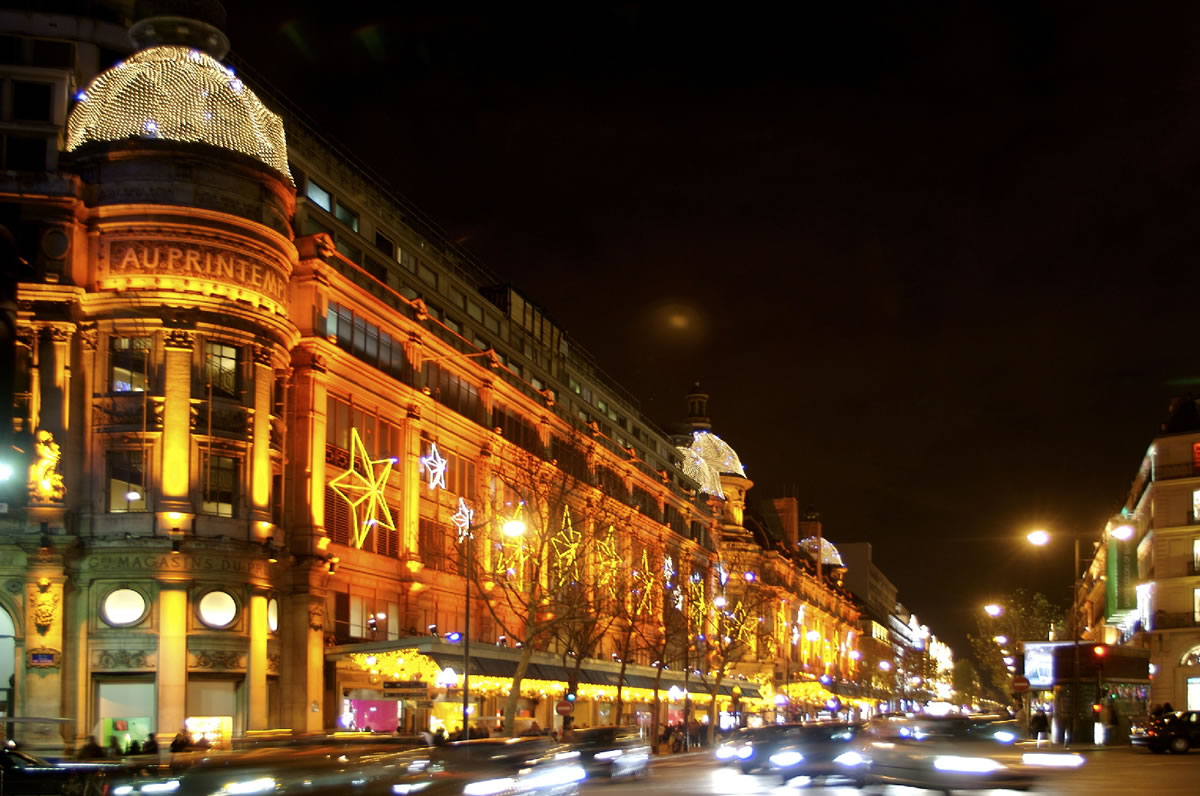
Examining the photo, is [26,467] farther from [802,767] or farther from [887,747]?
[887,747]

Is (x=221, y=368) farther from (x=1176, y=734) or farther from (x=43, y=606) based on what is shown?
(x=1176, y=734)

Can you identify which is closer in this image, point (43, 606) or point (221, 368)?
point (43, 606)

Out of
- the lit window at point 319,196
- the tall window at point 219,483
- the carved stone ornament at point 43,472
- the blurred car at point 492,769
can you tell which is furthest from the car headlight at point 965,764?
the lit window at point 319,196

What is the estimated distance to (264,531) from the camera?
47.2 m

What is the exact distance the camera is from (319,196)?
186 feet

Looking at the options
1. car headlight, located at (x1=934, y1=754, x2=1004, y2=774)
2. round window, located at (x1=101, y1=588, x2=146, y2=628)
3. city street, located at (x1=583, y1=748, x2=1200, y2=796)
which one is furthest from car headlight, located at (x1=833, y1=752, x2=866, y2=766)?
round window, located at (x1=101, y1=588, x2=146, y2=628)

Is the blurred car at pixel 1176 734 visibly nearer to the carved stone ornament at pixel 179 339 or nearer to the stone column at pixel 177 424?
the stone column at pixel 177 424

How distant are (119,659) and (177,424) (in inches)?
308

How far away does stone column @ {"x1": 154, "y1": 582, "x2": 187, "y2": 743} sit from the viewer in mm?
44125

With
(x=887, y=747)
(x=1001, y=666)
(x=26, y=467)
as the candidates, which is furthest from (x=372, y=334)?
(x=1001, y=666)

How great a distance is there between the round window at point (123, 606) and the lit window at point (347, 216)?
18.9 metres

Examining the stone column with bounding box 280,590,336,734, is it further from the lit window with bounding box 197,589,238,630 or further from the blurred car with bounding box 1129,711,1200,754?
the blurred car with bounding box 1129,711,1200,754

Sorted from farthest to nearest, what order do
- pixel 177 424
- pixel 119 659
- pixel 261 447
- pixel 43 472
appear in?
pixel 261 447
pixel 177 424
pixel 43 472
pixel 119 659

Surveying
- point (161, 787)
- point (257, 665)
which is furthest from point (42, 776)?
point (257, 665)
